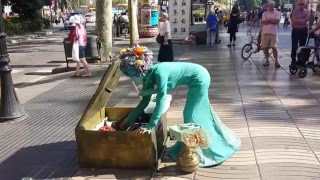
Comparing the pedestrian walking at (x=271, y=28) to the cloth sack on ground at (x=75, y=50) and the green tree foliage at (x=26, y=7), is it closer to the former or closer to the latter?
the cloth sack on ground at (x=75, y=50)

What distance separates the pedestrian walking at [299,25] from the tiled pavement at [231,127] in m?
0.91

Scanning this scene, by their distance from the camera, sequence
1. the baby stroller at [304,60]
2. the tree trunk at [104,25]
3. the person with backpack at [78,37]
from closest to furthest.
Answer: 1. the baby stroller at [304,60]
2. the person with backpack at [78,37]
3. the tree trunk at [104,25]

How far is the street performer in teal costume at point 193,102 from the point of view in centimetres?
439

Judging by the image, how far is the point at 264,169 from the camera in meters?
4.55

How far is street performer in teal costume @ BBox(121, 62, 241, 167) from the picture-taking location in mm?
4387

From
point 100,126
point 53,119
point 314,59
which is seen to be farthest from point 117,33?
point 100,126

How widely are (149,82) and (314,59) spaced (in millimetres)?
7043

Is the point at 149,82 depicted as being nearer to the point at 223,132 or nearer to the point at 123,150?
the point at 123,150

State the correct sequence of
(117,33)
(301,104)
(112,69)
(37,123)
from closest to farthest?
1. (112,69)
2. (37,123)
3. (301,104)
4. (117,33)

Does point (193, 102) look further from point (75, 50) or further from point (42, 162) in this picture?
point (75, 50)

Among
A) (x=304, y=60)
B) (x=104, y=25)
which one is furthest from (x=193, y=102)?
(x=104, y=25)

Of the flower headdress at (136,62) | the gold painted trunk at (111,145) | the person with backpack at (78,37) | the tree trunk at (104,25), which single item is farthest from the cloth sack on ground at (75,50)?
the flower headdress at (136,62)

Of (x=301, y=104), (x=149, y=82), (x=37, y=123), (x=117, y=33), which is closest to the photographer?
(x=149, y=82)

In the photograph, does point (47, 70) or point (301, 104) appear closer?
point (301, 104)
